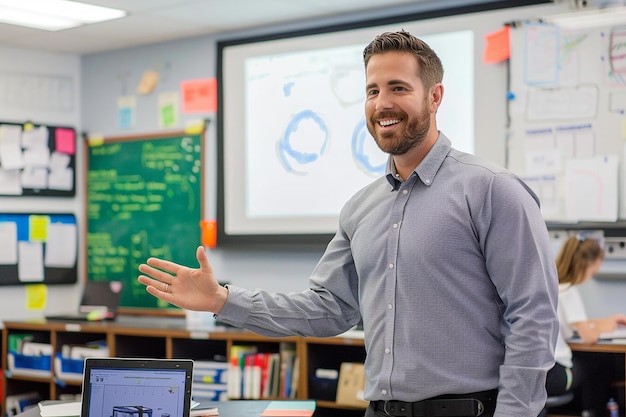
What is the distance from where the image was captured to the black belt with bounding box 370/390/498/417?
178cm

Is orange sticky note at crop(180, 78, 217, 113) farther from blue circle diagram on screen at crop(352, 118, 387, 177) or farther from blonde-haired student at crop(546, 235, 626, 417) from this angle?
blonde-haired student at crop(546, 235, 626, 417)

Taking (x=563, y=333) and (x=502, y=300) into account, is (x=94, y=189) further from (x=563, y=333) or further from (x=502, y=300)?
(x=502, y=300)

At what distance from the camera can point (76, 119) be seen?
5.50m

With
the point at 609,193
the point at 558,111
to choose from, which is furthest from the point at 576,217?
the point at 558,111

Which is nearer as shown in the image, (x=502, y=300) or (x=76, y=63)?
(x=502, y=300)

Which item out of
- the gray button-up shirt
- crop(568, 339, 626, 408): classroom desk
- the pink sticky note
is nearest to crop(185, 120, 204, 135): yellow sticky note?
the pink sticky note

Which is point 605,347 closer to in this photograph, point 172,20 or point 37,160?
point 172,20

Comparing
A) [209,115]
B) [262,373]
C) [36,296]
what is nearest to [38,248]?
[36,296]

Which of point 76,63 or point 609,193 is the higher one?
point 76,63

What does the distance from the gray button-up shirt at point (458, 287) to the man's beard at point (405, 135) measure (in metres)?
0.05

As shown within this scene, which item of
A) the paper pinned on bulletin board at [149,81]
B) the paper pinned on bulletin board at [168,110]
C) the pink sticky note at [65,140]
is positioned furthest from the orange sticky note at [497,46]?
the pink sticky note at [65,140]

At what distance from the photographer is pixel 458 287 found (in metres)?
1.82

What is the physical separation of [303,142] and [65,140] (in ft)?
5.69

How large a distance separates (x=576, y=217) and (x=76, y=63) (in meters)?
3.33
